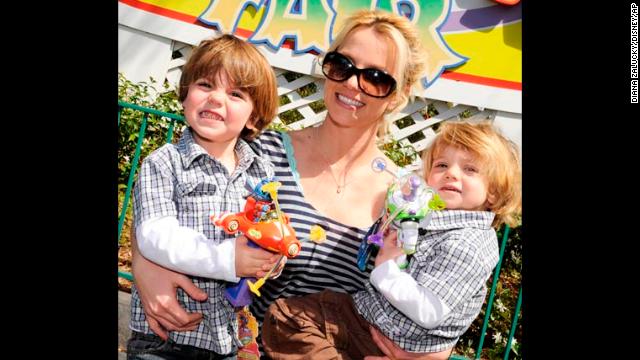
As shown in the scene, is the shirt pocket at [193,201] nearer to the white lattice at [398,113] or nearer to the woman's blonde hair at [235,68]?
the woman's blonde hair at [235,68]

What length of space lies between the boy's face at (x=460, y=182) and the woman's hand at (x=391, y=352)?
445 mm

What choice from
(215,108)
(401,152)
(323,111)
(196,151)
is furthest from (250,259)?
(323,111)

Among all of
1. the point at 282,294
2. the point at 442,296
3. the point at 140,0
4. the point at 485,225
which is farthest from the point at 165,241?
the point at 140,0

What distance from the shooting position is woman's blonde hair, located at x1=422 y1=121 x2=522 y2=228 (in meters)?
1.91

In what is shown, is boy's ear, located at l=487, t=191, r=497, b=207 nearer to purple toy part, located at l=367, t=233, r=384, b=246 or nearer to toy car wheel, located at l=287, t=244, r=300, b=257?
purple toy part, located at l=367, t=233, r=384, b=246

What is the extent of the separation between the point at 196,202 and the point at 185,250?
0.18m

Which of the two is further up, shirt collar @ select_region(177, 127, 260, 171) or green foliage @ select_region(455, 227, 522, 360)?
shirt collar @ select_region(177, 127, 260, 171)

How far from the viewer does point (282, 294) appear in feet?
6.32

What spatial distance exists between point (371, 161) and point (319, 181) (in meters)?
0.23

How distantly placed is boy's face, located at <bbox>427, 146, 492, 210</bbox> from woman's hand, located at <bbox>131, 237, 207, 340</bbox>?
0.80m

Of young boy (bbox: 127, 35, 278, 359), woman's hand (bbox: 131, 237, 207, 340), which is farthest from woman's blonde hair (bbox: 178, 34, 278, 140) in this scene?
woman's hand (bbox: 131, 237, 207, 340)

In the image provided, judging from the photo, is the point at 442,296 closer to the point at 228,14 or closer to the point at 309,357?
the point at 309,357

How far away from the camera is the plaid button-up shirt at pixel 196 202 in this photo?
5.69 ft

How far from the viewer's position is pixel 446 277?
1.70 m
